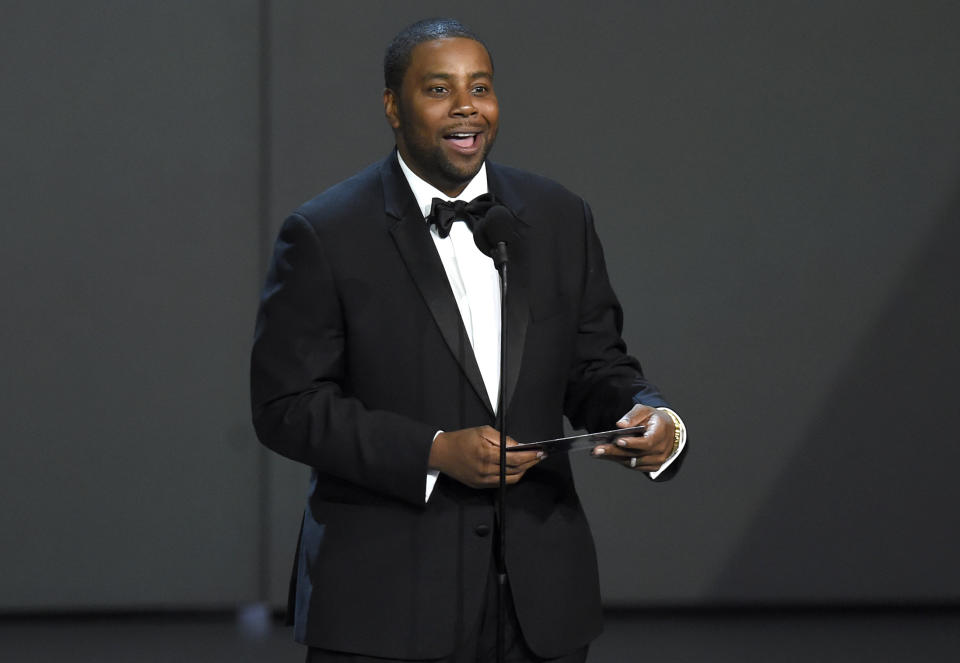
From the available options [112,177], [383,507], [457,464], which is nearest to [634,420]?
[457,464]

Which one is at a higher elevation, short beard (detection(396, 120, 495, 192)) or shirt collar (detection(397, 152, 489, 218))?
short beard (detection(396, 120, 495, 192))

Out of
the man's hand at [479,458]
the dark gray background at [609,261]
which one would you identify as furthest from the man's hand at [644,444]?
the dark gray background at [609,261]

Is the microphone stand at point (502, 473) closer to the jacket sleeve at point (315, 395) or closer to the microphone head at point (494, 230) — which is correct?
the microphone head at point (494, 230)

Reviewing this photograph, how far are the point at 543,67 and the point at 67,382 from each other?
1.92 meters

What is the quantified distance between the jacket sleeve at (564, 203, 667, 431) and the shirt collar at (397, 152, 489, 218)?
0.59 ft

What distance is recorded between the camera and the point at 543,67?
4324 mm

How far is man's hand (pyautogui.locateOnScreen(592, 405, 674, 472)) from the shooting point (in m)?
1.74

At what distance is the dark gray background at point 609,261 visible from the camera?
432 centimetres

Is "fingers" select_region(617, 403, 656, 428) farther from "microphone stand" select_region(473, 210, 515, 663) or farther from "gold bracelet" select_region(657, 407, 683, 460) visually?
"microphone stand" select_region(473, 210, 515, 663)

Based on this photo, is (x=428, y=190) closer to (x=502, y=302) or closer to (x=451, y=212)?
(x=451, y=212)

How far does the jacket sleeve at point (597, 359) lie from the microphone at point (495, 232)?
304 mm

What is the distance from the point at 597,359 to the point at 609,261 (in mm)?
2400

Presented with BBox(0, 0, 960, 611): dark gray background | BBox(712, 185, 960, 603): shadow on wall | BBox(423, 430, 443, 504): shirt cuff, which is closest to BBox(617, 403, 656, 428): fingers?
BBox(423, 430, 443, 504): shirt cuff

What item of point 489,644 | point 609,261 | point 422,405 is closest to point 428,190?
point 422,405
